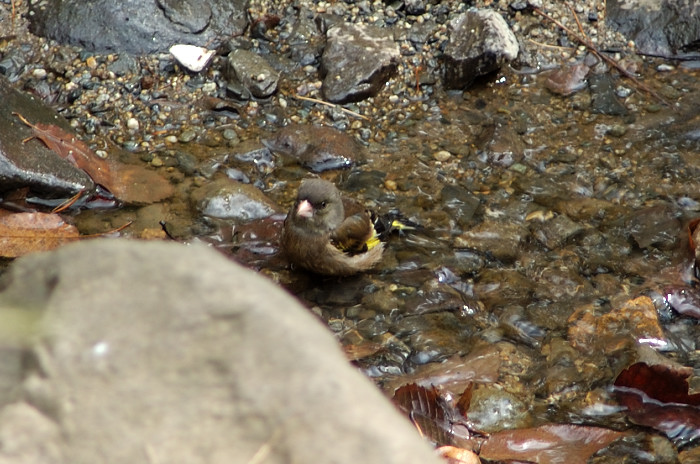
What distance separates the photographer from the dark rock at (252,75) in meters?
6.43

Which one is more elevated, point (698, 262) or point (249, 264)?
point (698, 262)

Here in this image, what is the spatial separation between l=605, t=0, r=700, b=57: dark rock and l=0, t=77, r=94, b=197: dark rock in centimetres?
473

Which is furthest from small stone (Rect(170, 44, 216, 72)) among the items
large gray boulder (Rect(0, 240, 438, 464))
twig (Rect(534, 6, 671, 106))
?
large gray boulder (Rect(0, 240, 438, 464))

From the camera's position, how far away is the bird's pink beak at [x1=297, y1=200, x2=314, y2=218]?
496 cm

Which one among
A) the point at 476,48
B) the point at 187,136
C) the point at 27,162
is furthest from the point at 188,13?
the point at 476,48

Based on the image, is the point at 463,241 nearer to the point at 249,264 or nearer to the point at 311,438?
the point at 249,264

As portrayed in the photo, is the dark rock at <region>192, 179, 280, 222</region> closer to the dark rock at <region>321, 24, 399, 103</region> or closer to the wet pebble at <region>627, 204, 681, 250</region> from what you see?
the dark rock at <region>321, 24, 399, 103</region>

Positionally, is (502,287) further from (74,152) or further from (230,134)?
(74,152)

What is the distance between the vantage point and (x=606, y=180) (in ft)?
18.8

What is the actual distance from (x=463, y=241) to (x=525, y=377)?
1.34m

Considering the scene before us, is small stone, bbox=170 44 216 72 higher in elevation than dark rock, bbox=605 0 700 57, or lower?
lower

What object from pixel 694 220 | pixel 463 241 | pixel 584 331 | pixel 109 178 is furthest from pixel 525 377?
pixel 109 178

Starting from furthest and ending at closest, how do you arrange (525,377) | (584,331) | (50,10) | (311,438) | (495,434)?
(50,10) < (584,331) < (525,377) < (495,434) < (311,438)

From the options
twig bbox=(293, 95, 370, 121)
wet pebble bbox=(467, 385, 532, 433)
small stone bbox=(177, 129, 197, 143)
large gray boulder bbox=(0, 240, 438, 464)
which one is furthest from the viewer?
twig bbox=(293, 95, 370, 121)
